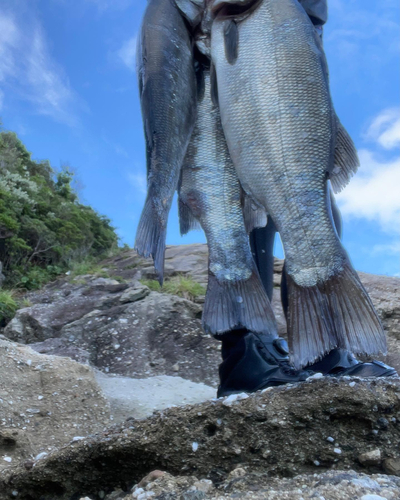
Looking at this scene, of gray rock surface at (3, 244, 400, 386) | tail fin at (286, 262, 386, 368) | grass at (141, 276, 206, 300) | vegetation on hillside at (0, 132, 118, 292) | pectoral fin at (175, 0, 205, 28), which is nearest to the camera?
tail fin at (286, 262, 386, 368)

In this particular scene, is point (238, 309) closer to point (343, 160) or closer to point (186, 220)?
point (186, 220)

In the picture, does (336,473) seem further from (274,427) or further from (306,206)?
(306,206)

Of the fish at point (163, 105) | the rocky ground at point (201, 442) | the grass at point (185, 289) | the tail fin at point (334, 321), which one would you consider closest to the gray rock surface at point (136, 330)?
the grass at point (185, 289)

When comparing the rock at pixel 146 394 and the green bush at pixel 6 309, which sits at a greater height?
the green bush at pixel 6 309

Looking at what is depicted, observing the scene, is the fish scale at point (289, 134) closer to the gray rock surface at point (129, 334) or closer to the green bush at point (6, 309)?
the gray rock surface at point (129, 334)

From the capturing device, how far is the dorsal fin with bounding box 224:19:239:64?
2.21m

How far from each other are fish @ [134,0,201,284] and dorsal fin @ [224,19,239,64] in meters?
0.26

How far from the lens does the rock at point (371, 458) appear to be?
1.54m

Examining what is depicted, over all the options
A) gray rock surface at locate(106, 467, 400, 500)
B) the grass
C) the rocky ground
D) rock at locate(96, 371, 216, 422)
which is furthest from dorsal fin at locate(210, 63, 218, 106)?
the grass

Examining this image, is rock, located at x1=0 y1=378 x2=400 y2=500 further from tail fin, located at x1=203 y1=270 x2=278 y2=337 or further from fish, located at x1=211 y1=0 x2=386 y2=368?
tail fin, located at x1=203 y1=270 x2=278 y2=337

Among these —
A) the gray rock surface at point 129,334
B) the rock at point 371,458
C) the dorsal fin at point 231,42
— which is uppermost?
the dorsal fin at point 231,42

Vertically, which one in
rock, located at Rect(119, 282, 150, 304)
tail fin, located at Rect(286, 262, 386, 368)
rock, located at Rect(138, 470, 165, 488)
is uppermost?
rock, located at Rect(119, 282, 150, 304)

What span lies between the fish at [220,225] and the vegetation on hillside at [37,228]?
23.6 feet

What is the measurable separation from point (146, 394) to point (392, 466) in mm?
2462
